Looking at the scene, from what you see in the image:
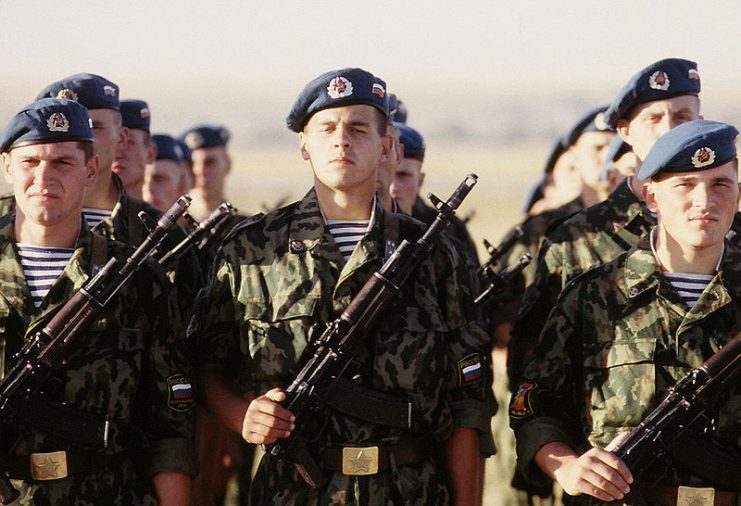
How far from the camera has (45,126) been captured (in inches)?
222

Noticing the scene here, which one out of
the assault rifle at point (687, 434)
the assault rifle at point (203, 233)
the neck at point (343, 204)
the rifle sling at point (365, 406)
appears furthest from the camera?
the assault rifle at point (203, 233)

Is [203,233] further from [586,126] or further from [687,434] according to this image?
[586,126]

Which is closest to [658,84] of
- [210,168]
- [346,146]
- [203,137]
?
[346,146]

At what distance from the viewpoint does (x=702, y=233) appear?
5375mm

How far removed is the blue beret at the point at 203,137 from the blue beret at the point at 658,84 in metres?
5.55

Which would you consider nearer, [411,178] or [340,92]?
[340,92]

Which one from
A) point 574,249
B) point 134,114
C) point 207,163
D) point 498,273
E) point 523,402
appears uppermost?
point 134,114

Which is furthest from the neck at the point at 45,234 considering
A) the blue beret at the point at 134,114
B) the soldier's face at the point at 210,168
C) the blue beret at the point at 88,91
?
the soldier's face at the point at 210,168

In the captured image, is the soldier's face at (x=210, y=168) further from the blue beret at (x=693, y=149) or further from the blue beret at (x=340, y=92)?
the blue beret at (x=693, y=149)

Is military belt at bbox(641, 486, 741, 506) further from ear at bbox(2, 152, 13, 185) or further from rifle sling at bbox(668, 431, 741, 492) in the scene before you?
ear at bbox(2, 152, 13, 185)

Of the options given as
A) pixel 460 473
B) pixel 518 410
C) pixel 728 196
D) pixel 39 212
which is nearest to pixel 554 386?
pixel 518 410

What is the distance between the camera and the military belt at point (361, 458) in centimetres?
546

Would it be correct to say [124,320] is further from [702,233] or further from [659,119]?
[659,119]

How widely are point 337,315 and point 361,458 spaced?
0.57m
